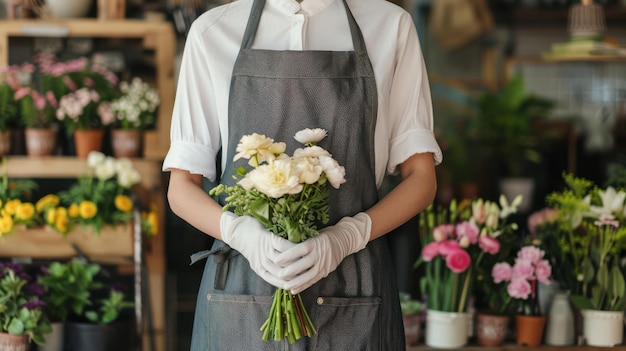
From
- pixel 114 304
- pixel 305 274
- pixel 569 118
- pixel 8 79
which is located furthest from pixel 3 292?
pixel 569 118

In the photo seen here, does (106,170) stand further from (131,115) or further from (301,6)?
(301,6)

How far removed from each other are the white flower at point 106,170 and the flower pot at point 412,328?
1.45 metres

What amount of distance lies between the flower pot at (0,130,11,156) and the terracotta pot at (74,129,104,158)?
282mm

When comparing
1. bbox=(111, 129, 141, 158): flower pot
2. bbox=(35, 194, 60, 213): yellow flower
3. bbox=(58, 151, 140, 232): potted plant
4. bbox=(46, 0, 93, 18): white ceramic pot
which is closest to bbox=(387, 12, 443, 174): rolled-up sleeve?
bbox=(58, 151, 140, 232): potted plant

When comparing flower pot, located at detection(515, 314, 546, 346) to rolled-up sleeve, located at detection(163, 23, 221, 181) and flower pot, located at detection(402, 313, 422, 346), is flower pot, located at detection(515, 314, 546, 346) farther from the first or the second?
rolled-up sleeve, located at detection(163, 23, 221, 181)

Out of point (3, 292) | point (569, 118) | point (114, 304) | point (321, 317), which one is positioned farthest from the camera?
point (569, 118)

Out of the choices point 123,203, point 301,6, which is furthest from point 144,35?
point 301,6

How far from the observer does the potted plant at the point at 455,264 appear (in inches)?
124

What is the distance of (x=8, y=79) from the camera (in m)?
3.94

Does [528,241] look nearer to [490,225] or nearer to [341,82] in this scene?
[490,225]

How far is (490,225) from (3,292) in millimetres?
1698

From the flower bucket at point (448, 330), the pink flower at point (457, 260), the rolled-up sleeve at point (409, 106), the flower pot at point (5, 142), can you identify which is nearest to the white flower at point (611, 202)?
the pink flower at point (457, 260)

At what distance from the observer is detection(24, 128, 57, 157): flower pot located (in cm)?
395

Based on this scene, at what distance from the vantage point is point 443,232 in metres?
3.19
